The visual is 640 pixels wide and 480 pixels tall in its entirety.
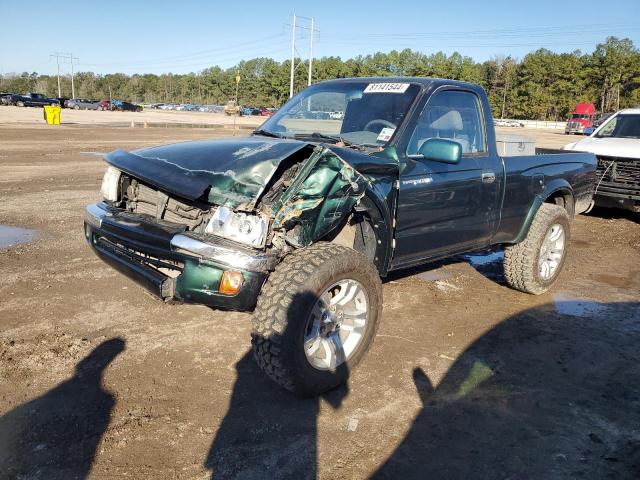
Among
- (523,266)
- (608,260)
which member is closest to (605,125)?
(608,260)

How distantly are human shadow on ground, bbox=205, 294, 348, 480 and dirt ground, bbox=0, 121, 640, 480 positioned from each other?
1cm

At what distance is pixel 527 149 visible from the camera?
6008mm

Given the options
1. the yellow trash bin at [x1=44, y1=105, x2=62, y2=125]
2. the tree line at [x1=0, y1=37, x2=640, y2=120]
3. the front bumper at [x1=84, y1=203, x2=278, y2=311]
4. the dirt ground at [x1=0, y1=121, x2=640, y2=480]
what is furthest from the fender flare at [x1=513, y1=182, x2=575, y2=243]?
the tree line at [x1=0, y1=37, x2=640, y2=120]

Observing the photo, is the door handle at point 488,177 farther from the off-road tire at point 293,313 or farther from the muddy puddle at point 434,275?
the off-road tire at point 293,313

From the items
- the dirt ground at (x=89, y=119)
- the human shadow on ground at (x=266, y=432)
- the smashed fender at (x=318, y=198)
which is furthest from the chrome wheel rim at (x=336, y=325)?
the dirt ground at (x=89, y=119)

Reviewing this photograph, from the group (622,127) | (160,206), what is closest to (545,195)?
(160,206)

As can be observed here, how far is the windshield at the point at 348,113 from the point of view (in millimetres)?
4082

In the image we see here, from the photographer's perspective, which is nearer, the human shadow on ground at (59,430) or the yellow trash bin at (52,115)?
the human shadow on ground at (59,430)

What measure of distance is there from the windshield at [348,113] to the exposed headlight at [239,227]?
52.3 inches

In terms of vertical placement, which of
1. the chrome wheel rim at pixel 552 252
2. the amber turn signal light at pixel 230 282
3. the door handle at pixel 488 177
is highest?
the door handle at pixel 488 177

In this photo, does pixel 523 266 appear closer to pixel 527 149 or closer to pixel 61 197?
pixel 527 149

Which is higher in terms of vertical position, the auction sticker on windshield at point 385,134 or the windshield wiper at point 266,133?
the auction sticker on windshield at point 385,134

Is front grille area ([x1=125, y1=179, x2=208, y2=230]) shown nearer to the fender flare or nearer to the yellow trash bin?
the fender flare

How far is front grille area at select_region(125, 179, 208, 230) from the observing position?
3.47 metres
